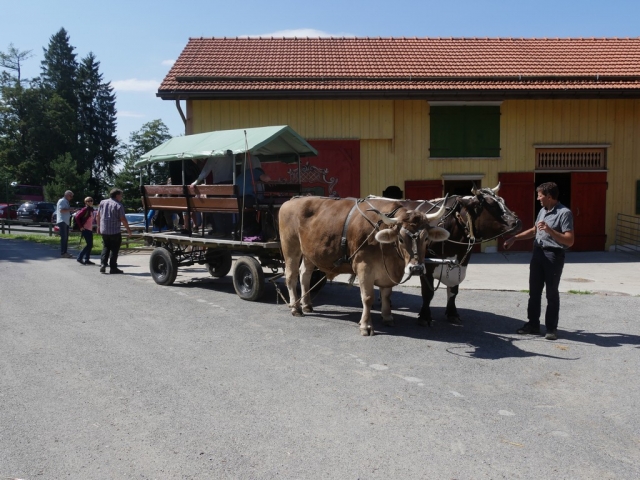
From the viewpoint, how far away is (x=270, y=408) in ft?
17.1

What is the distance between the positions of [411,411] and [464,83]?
13.5 metres

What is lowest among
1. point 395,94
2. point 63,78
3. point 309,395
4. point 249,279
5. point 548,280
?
point 309,395

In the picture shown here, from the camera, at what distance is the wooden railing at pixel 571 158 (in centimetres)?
1770

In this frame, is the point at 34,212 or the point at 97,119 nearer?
the point at 34,212

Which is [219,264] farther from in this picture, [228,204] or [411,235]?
[411,235]

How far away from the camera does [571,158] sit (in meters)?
17.8

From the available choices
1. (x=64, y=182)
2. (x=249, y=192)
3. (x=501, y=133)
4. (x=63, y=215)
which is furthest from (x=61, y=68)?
(x=249, y=192)

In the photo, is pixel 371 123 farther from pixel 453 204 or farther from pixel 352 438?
pixel 352 438

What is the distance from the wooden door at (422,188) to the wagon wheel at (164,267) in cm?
788

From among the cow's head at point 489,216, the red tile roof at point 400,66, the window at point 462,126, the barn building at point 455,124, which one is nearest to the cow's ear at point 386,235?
the cow's head at point 489,216

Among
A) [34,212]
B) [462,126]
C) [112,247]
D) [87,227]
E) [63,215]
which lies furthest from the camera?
[34,212]

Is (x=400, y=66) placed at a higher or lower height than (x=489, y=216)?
higher

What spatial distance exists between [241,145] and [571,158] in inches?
450

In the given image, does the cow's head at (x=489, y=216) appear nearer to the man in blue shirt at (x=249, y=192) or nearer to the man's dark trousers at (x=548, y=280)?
the man's dark trousers at (x=548, y=280)
